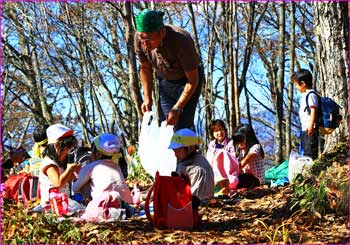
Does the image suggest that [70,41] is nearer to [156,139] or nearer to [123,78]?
[123,78]

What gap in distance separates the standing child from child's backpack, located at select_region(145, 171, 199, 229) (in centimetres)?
227

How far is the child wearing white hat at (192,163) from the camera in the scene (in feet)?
13.7

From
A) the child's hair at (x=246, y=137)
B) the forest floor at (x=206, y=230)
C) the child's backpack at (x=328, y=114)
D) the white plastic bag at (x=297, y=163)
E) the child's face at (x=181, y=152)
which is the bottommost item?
the forest floor at (x=206, y=230)

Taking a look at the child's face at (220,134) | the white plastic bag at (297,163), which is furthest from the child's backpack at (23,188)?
the white plastic bag at (297,163)

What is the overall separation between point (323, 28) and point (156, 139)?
2.26 meters

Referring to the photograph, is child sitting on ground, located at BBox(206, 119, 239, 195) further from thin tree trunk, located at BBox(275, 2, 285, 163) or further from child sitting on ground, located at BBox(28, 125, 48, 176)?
thin tree trunk, located at BBox(275, 2, 285, 163)

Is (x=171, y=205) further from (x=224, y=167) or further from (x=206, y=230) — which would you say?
(x=224, y=167)

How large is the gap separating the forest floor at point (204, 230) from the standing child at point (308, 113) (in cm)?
135

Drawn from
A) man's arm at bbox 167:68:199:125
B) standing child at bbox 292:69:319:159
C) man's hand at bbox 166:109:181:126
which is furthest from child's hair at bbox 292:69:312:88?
man's hand at bbox 166:109:181:126

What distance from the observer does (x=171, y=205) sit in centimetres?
345

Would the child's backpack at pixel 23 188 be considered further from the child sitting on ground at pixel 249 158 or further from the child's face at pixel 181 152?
the child sitting on ground at pixel 249 158

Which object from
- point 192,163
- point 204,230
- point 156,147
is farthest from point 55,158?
point 204,230

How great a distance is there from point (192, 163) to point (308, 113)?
1.79m

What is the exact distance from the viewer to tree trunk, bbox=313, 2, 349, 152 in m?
5.33
